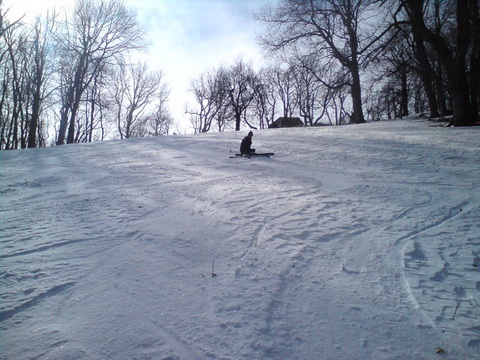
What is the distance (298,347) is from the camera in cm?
204

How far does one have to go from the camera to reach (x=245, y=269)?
302 cm

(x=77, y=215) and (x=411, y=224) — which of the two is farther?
(x=77, y=215)

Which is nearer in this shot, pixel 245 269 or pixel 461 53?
pixel 245 269

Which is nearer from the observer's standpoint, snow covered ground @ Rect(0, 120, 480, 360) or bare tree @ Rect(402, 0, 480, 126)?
snow covered ground @ Rect(0, 120, 480, 360)

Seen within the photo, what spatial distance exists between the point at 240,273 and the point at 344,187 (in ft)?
12.9

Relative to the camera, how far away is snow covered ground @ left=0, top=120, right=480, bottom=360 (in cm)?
207

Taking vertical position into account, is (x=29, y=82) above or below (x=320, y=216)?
above

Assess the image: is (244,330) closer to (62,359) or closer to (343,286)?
(343,286)

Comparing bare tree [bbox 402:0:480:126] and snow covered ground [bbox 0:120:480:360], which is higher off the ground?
bare tree [bbox 402:0:480:126]

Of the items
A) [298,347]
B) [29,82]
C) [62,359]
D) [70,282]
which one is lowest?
[298,347]

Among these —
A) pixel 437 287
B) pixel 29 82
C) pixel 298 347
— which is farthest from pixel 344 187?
pixel 29 82

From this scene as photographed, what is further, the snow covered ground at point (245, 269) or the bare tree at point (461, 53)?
the bare tree at point (461, 53)

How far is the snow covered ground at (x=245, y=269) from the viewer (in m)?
2.07

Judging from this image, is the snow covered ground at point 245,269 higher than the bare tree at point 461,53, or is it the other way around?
the bare tree at point 461,53
